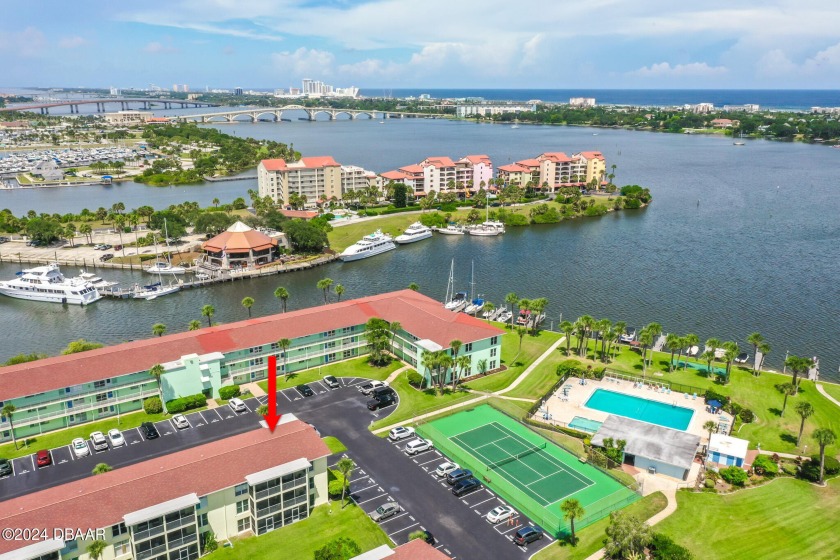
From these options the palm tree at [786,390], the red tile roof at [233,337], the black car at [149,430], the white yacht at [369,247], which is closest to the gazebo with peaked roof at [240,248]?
the white yacht at [369,247]

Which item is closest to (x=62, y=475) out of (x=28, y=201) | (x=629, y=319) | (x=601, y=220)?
(x=629, y=319)

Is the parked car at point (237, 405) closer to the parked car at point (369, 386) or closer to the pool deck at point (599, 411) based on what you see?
the parked car at point (369, 386)

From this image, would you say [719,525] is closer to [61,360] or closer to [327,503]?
[327,503]

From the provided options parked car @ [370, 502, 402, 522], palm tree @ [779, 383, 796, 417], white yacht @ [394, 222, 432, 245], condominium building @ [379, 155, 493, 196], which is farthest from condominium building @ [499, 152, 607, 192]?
parked car @ [370, 502, 402, 522]

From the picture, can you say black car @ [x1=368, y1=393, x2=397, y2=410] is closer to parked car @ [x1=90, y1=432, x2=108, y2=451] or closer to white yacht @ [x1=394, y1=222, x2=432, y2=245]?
parked car @ [x1=90, y1=432, x2=108, y2=451]

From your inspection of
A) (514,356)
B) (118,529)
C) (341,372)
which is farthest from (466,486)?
(514,356)

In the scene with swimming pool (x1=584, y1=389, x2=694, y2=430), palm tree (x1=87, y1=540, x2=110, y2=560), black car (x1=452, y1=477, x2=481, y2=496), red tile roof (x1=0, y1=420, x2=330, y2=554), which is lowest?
swimming pool (x1=584, y1=389, x2=694, y2=430)
